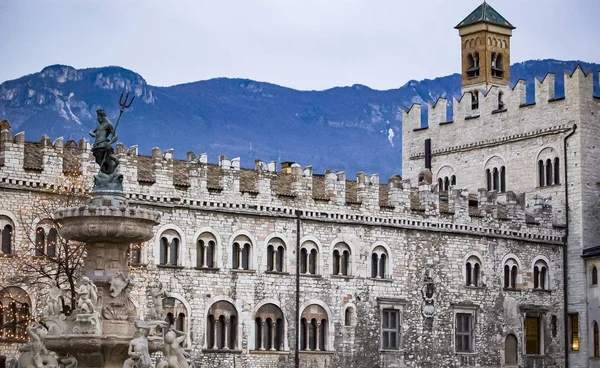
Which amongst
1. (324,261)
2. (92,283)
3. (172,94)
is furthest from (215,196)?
(172,94)

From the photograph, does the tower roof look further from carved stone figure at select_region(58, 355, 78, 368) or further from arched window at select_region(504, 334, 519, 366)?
carved stone figure at select_region(58, 355, 78, 368)

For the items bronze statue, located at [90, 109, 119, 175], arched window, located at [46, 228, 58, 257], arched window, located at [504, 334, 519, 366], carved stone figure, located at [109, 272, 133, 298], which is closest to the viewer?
carved stone figure, located at [109, 272, 133, 298]

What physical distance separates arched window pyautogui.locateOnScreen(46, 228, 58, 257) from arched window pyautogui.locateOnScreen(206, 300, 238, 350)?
23.5 feet

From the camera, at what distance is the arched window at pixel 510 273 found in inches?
2482

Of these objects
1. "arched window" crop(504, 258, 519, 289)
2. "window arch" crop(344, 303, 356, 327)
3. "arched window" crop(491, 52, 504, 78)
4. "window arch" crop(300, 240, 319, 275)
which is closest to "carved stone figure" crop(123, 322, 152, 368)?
"window arch" crop(300, 240, 319, 275)

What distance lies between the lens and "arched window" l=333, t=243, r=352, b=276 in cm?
5728

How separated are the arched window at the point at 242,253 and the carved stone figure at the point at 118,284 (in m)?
22.0

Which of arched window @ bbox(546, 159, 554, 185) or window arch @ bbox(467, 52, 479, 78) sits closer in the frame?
arched window @ bbox(546, 159, 554, 185)

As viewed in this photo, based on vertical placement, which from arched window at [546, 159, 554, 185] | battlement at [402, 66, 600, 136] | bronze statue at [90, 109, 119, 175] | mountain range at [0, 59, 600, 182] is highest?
mountain range at [0, 59, 600, 182]

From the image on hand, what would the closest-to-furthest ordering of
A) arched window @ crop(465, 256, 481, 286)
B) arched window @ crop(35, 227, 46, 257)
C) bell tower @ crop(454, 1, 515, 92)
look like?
arched window @ crop(35, 227, 46, 257) < arched window @ crop(465, 256, 481, 286) < bell tower @ crop(454, 1, 515, 92)

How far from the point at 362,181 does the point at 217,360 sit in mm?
10435

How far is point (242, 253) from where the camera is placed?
179ft

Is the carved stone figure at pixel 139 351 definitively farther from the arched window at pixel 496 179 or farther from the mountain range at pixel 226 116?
the mountain range at pixel 226 116

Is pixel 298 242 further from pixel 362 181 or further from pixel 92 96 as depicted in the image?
pixel 92 96
